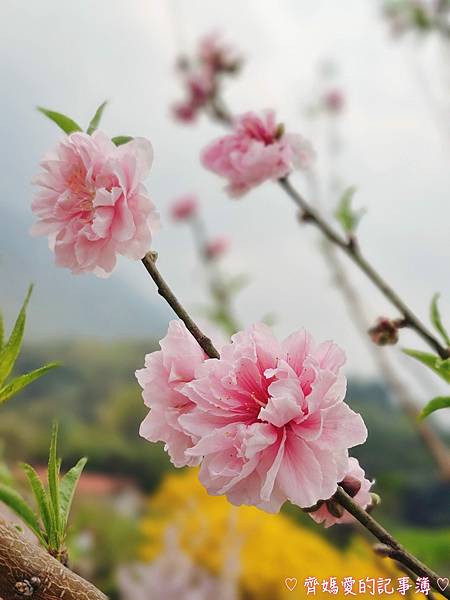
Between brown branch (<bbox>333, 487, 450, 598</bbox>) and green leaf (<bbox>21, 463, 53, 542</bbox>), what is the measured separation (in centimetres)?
11

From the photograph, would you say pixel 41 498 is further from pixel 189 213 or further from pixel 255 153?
pixel 189 213

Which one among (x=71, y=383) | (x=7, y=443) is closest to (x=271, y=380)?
(x=7, y=443)

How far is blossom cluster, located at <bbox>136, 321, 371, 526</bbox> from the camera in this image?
0.76 ft

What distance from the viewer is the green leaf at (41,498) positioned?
25cm

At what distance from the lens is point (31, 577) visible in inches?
8.7

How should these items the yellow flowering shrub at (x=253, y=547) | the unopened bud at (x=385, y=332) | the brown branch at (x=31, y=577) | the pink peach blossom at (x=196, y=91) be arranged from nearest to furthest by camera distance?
the brown branch at (x=31, y=577)
the unopened bud at (x=385, y=332)
the pink peach blossom at (x=196, y=91)
the yellow flowering shrub at (x=253, y=547)

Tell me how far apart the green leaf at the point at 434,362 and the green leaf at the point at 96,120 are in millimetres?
182

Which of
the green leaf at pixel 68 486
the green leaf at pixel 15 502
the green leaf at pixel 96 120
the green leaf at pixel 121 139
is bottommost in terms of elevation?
the green leaf at pixel 68 486

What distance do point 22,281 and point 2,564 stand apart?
2.05 m

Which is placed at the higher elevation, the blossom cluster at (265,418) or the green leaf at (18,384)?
the green leaf at (18,384)

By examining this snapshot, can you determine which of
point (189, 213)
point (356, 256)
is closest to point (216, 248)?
point (189, 213)

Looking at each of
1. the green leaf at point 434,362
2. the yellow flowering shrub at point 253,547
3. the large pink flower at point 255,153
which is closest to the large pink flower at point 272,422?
the green leaf at point 434,362

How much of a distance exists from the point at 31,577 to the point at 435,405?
18 cm

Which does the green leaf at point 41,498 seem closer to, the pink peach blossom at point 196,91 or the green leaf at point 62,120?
the green leaf at point 62,120
